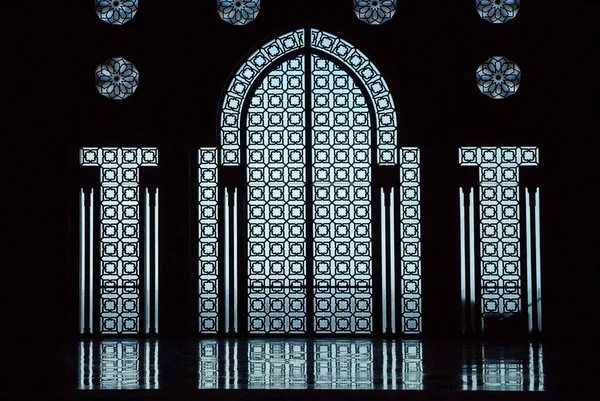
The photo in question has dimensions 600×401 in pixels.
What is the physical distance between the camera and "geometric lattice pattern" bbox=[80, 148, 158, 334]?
35.9ft

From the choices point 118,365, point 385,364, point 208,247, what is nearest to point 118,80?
point 208,247

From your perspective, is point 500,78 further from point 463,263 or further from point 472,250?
point 463,263

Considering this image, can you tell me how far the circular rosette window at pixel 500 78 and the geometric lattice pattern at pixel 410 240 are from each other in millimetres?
1083

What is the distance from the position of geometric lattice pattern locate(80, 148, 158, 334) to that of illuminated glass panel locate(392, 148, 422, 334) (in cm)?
284

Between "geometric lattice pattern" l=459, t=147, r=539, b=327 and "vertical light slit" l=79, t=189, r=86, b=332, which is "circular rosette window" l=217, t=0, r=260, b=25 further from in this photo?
"geometric lattice pattern" l=459, t=147, r=539, b=327

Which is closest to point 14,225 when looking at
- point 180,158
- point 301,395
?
point 180,158

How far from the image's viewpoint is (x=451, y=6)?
432 inches

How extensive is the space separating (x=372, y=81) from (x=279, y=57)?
1.10 m

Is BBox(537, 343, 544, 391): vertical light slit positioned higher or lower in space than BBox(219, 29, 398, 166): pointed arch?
lower

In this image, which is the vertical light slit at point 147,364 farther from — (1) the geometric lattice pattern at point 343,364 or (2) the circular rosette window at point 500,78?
(2) the circular rosette window at point 500,78

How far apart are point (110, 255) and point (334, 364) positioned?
379 cm

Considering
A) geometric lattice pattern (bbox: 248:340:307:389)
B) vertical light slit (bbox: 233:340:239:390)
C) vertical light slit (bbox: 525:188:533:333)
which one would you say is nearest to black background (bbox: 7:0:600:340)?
A: vertical light slit (bbox: 525:188:533:333)

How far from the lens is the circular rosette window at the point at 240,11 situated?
36.3 ft

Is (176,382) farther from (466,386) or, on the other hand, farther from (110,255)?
(110,255)
